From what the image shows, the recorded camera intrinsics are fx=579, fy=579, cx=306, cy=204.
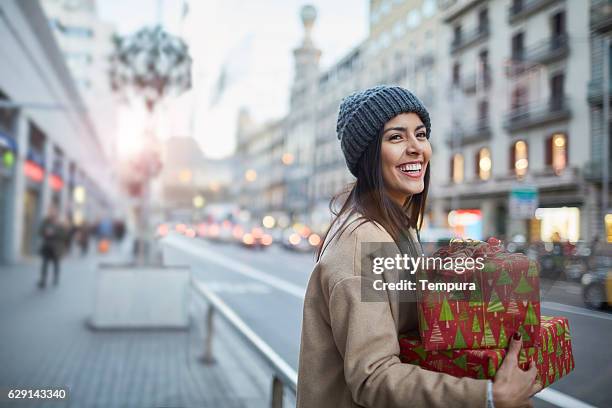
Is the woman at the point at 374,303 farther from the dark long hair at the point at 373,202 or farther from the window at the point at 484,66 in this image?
the window at the point at 484,66

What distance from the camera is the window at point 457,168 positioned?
2.48m

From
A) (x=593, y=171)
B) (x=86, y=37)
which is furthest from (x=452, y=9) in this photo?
(x=86, y=37)

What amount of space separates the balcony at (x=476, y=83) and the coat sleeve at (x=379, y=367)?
4.91ft

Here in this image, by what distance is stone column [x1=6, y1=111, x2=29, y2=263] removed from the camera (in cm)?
1271

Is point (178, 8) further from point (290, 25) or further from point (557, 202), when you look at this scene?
point (557, 202)

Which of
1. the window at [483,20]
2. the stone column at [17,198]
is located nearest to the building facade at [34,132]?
the stone column at [17,198]

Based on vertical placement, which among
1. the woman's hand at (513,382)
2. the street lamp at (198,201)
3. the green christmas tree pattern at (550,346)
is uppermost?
the street lamp at (198,201)

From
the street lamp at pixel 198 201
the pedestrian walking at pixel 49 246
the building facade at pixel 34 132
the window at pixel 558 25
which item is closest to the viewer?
the window at pixel 558 25

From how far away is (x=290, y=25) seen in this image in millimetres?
3203

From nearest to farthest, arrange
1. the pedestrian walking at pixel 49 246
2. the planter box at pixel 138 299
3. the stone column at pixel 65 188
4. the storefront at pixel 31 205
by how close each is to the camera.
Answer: the planter box at pixel 138 299
the pedestrian walking at pixel 49 246
the storefront at pixel 31 205
the stone column at pixel 65 188

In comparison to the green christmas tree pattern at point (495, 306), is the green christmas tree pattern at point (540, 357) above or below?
below

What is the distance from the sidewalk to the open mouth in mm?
2070

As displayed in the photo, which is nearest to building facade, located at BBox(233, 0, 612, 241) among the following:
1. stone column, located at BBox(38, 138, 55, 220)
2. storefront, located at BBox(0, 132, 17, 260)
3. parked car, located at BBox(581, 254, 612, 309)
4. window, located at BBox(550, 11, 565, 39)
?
window, located at BBox(550, 11, 565, 39)

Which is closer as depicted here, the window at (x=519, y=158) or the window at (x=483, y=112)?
the window at (x=519, y=158)
